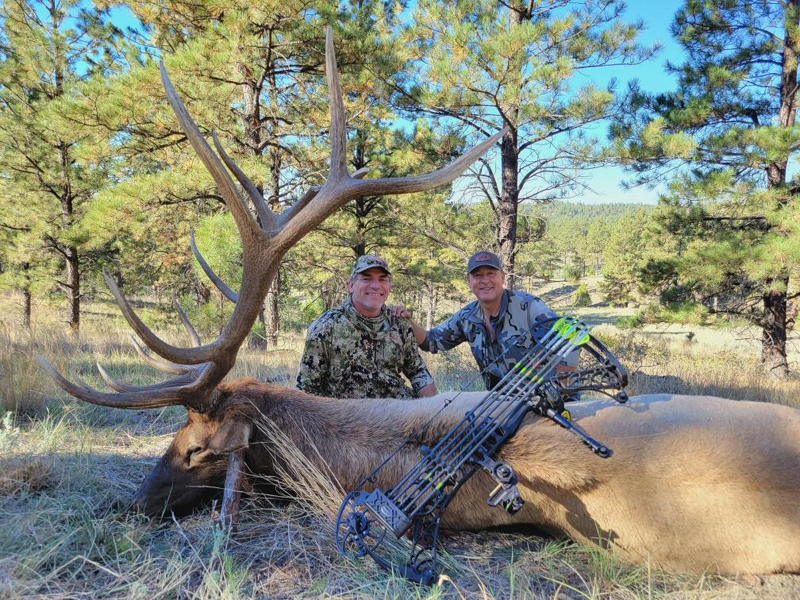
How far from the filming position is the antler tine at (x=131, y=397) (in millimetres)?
2475

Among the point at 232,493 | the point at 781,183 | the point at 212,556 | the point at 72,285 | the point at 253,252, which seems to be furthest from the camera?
the point at 72,285

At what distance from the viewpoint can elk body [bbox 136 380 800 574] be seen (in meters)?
2.09

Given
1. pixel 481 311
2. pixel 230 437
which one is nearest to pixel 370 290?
pixel 481 311

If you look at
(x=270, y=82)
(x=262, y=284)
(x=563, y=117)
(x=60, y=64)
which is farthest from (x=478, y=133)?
(x=60, y=64)

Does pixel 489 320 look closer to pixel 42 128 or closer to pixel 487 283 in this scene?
pixel 487 283

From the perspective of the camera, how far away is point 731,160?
9203 millimetres

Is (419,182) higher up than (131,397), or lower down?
higher up

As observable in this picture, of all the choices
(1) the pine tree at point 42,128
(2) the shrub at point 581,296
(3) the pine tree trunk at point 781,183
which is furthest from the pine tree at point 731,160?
(2) the shrub at point 581,296

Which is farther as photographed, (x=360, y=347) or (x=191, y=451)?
(x=360, y=347)

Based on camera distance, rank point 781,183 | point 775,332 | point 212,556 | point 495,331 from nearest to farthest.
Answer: point 212,556
point 495,331
point 781,183
point 775,332

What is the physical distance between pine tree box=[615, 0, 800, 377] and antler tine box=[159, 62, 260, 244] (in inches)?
313

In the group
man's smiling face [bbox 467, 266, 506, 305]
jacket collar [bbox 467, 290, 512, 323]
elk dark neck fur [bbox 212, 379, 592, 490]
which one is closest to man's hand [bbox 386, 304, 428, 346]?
jacket collar [bbox 467, 290, 512, 323]

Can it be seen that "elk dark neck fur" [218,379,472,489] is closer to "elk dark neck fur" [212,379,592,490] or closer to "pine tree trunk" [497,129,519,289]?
"elk dark neck fur" [212,379,592,490]

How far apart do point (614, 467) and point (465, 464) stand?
2.29 feet
